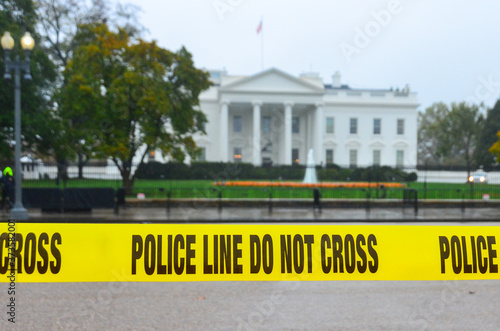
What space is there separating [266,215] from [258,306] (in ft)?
38.7

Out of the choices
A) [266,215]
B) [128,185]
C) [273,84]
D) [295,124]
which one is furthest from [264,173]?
[295,124]

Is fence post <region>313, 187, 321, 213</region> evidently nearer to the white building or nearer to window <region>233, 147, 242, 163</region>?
the white building

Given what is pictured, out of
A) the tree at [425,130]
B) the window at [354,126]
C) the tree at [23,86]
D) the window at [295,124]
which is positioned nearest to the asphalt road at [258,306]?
the tree at [23,86]

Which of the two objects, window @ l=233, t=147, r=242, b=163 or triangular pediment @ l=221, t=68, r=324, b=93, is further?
window @ l=233, t=147, r=242, b=163

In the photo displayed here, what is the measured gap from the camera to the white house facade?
59.5 metres

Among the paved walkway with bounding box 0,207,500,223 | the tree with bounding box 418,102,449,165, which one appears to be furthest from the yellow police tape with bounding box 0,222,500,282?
the tree with bounding box 418,102,449,165

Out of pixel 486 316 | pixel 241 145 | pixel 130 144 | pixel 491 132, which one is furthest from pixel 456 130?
pixel 486 316

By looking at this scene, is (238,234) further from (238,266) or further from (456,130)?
(456,130)

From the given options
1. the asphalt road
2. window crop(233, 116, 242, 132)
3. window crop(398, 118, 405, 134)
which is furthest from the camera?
window crop(398, 118, 405, 134)

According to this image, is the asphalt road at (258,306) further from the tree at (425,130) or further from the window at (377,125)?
the tree at (425,130)

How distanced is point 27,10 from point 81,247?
29893 millimetres

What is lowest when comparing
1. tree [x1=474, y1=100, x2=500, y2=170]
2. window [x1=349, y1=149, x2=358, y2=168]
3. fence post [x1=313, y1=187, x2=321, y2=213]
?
fence post [x1=313, y1=187, x2=321, y2=213]

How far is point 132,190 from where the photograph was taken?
22625mm

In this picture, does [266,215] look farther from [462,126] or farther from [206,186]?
[462,126]
